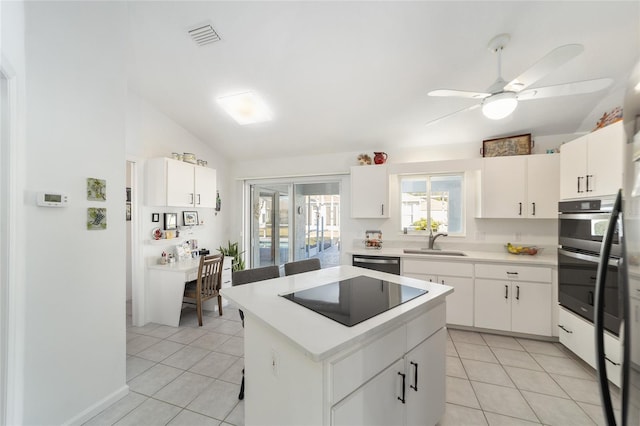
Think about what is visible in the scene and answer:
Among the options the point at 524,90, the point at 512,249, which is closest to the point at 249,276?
the point at 524,90

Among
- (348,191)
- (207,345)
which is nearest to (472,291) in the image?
(348,191)

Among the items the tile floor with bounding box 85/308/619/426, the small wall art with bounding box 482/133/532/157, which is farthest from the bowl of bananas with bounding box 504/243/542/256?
the small wall art with bounding box 482/133/532/157

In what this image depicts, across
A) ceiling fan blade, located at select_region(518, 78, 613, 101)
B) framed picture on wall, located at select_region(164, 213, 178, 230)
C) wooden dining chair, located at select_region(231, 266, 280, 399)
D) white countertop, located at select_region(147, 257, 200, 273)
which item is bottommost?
white countertop, located at select_region(147, 257, 200, 273)

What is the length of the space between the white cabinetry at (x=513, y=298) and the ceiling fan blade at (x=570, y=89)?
1.94 m

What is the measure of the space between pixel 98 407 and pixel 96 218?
4.44 ft

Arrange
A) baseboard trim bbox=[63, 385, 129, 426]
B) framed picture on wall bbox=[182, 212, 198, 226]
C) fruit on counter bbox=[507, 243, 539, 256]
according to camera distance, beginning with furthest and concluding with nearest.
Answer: framed picture on wall bbox=[182, 212, 198, 226] < fruit on counter bbox=[507, 243, 539, 256] < baseboard trim bbox=[63, 385, 129, 426]

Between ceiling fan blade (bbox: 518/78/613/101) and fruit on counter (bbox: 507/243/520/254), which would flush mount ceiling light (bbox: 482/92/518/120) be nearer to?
ceiling fan blade (bbox: 518/78/613/101)

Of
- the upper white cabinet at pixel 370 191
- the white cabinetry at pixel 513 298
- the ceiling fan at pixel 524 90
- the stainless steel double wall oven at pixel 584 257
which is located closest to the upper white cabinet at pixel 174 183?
the upper white cabinet at pixel 370 191

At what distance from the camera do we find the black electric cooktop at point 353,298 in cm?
127

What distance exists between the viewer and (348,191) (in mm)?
4359

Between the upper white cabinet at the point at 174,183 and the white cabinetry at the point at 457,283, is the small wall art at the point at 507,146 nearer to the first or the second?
the white cabinetry at the point at 457,283

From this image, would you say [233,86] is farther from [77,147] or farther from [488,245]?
[488,245]

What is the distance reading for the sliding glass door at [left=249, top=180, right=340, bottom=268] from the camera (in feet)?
15.2

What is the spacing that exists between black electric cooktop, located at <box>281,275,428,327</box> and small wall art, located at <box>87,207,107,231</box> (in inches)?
59.1
